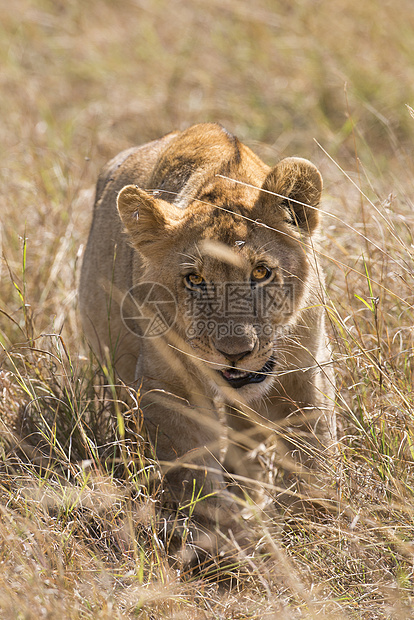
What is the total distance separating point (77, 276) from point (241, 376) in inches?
116

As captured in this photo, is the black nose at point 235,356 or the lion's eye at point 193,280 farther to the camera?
the lion's eye at point 193,280

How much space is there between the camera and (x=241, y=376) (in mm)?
3643

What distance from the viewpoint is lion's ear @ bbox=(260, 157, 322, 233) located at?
143 inches

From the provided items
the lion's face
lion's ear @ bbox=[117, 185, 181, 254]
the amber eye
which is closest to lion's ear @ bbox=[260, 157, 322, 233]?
the lion's face

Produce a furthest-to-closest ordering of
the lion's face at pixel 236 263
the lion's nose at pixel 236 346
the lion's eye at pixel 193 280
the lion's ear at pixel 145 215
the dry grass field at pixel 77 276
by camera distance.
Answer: the lion's ear at pixel 145 215
the lion's eye at pixel 193 280
the lion's face at pixel 236 263
the lion's nose at pixel 236 346
the dry grass field at pixel 77 276

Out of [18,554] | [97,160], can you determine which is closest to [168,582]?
[18,554]

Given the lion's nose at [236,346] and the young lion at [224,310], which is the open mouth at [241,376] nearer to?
the young lion at [224,310]

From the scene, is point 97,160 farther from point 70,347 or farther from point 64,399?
Result: point 64,399

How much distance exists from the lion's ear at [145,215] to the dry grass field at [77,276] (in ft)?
2.24

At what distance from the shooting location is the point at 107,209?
16.7 feet

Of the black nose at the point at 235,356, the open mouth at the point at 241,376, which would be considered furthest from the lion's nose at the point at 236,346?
the open mouth at the point at 241,376

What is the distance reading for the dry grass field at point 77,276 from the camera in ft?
10.3

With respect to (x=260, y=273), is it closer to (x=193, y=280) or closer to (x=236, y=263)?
(x=236, y=263)

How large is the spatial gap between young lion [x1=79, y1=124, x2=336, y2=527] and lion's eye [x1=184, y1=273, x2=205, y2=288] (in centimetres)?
1
